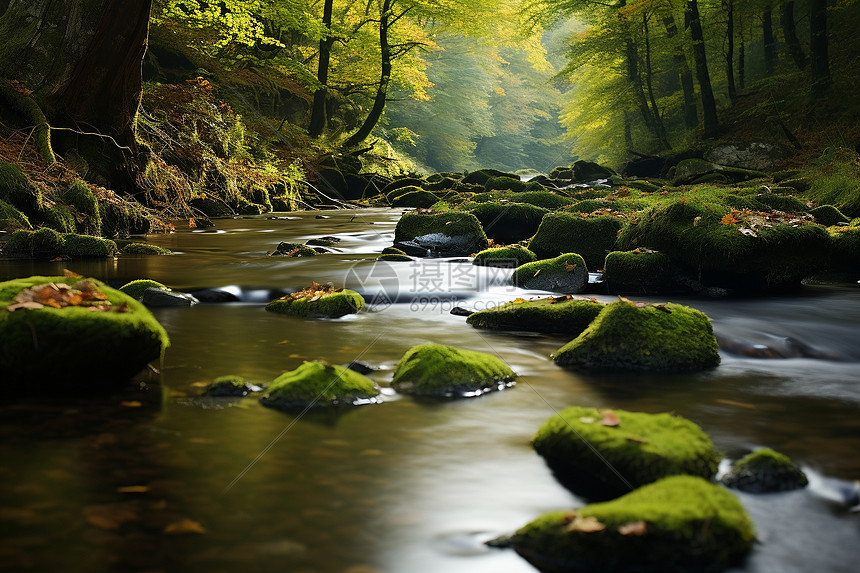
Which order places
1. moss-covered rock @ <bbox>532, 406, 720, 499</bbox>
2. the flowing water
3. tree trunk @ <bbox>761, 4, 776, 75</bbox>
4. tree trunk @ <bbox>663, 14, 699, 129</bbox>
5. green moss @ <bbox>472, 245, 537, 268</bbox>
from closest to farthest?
the flowing water < moss-covered rock @ <bbox>532, 406, 720, 499</bbox> < green moss @ <bbox>472, 245, 537, 268</bbox> < tree trunk @ <bbox>761, 4, 776, 75</bbox> < tree trunk @ <bbox>663, 14, 699, 129</bbox>

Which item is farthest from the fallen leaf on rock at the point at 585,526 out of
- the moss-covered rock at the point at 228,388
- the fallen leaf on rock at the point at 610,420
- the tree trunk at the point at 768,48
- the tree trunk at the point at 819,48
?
the tree trunk at the point at 768,48

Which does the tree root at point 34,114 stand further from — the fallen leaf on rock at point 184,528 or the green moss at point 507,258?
the fallen leaf on rock at point 184,528

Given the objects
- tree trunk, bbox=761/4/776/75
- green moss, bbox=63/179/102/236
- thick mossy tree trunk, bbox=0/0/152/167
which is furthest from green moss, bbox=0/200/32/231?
tree trunk, bbox=761/4/776/75

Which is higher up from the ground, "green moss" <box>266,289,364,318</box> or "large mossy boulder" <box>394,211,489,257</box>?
"large mossy boulder" <box>394,211,489,257</box>

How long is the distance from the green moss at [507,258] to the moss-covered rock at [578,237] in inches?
20.7

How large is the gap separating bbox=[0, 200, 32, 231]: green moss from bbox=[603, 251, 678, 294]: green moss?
24.7 ft

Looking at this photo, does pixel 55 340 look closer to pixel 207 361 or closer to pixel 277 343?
pixel 207 361

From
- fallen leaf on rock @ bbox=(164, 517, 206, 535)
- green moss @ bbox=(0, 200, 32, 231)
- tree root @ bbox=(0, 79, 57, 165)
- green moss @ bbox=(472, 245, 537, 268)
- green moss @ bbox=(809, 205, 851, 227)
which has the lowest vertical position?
fallen leaf on rock @ bbox=(164, 517, 206, 535)

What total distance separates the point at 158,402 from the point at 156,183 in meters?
10.7

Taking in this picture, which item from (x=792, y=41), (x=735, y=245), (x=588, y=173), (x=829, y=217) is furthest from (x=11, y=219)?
(x=792, y=41)

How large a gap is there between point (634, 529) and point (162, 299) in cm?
513

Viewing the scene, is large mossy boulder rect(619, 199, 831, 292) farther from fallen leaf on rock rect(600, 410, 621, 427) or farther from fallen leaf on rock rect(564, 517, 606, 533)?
fallen leaf on rock rect(564, 517, 606, 533)

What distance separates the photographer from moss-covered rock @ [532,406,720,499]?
97.8 inches

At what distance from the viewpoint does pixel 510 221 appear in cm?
1145
